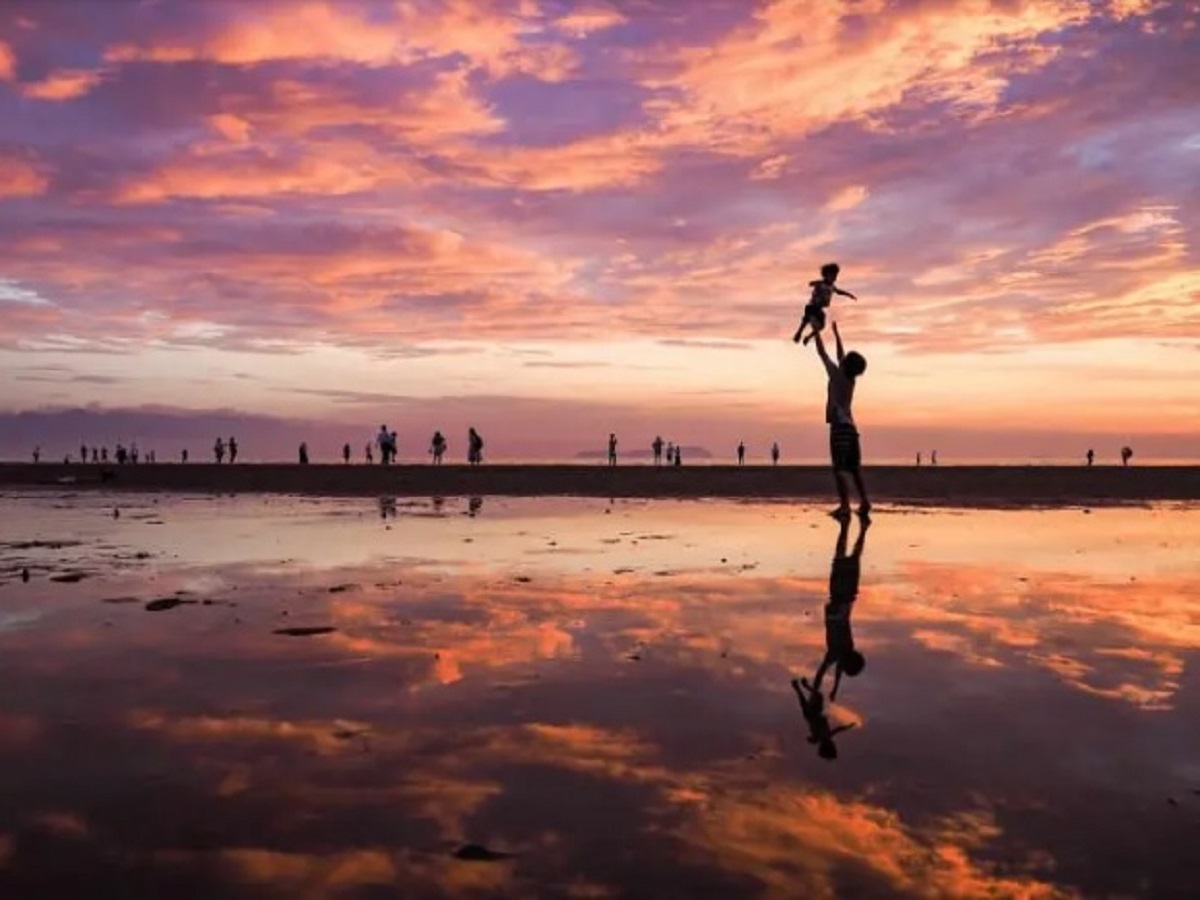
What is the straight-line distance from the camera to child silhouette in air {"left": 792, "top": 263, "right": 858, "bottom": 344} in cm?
1727

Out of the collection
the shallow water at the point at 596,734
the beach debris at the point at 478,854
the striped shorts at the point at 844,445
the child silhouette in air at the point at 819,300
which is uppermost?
the child silhouette in air at the point at 819,300

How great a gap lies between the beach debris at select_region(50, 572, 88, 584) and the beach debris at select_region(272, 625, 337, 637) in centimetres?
424

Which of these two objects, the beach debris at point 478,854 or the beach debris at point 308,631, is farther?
the beach debris at point 308,631

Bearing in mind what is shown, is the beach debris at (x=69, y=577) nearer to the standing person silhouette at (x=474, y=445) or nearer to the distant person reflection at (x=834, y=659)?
the distant person reflection at (x=834, y=659)

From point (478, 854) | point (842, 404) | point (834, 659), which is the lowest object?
point (478, 854)

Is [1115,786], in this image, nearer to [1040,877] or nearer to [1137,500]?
[1040,877]

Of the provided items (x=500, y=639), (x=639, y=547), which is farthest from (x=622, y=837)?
(x=639, y=547)

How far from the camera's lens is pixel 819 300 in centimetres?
1741

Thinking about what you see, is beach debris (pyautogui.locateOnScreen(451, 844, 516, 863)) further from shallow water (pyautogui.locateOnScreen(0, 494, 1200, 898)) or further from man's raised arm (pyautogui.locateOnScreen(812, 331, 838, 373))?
man's raised arm (pyautogui.locateOnScreen(812, 331, 838, 373))

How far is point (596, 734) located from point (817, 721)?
1130 millimetres

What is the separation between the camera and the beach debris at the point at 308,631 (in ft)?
26.5

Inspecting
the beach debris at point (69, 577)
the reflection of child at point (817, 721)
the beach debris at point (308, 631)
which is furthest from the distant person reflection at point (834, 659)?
the beach debris at point (69, 577)

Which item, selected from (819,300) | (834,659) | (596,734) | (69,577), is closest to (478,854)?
(596,734)

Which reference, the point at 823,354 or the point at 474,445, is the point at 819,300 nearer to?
the point at 823,354
